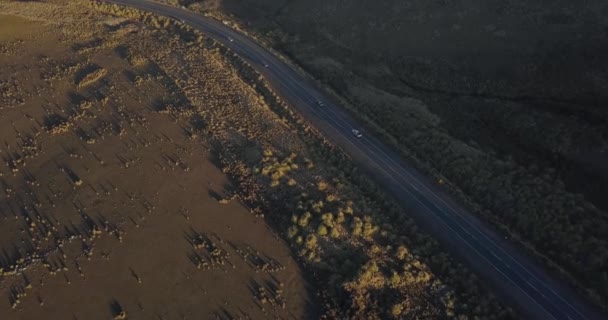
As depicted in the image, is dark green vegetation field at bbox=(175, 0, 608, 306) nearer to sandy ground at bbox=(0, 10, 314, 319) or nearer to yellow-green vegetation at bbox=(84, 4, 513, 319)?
yellow-green vegetation at bbox=(84, 4, 513, 319)

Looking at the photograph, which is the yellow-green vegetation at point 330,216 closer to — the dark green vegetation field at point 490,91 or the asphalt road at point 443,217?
the asphalt road at point 443,217

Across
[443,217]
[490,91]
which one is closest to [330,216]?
[443,217]

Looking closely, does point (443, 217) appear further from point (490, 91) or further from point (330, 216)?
point (490, 91)

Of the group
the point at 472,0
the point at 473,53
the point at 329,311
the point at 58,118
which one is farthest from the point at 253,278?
the point at 472,0

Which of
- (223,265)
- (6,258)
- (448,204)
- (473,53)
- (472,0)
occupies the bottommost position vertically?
(6,258)

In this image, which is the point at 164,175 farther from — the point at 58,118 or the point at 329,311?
the point at 329,311

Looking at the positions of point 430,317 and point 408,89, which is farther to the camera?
point 408,89

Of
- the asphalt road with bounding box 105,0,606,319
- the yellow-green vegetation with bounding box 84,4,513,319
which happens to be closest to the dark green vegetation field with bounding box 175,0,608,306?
the asphalt road with bounding box 105,0,606,319

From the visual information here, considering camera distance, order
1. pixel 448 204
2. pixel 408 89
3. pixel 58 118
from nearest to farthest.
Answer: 1. pixel 448 204
2. pixel 58 118
3. pixel 408 89
